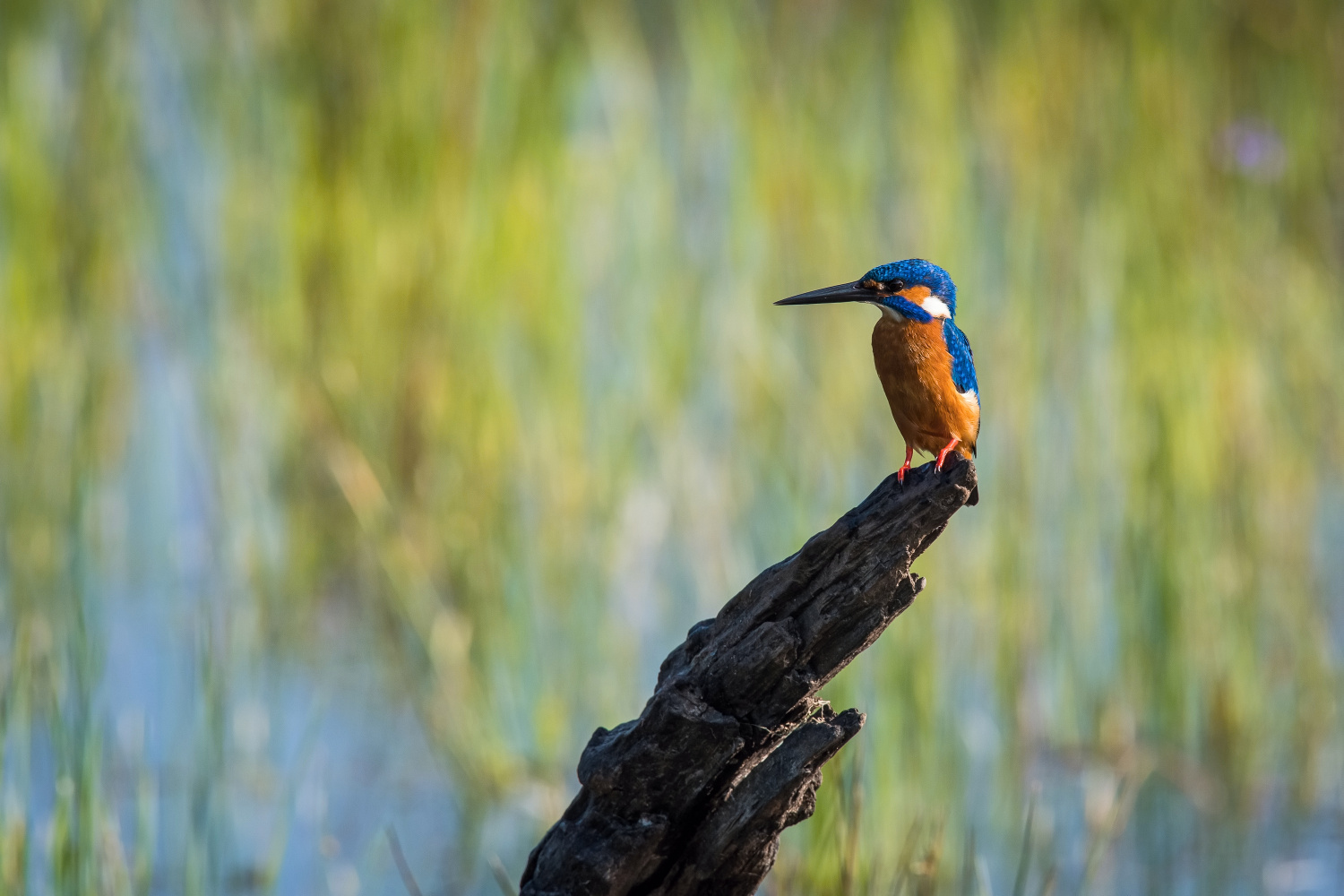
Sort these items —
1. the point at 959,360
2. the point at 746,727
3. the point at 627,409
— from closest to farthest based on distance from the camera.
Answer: the point at 746,727 < the point at 959,360 < the point at 627,409

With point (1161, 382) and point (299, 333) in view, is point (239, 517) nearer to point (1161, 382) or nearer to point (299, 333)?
point (299, 333)

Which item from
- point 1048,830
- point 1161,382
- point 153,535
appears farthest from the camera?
point 153,535

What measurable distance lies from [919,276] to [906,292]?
0.03m

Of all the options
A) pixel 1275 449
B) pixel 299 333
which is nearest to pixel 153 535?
pixel 299 333

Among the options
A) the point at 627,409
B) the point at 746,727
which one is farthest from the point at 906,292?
the point at 627,409

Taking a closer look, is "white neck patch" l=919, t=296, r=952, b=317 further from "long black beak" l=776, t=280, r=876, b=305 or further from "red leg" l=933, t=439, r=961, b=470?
"red leg" l=933, t=439, r=961, b=470

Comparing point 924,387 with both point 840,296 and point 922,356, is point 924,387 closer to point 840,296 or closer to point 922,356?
point 922,356

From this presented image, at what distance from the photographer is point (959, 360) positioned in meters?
1.97

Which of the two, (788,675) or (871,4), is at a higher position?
(871,4)

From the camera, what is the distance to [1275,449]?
168 inches

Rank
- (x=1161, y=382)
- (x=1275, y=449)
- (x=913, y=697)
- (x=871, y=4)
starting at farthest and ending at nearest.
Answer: (x=871, y=4)
(x=1275, y=449)
(x=1161, y=382)
(x=913, y=697)

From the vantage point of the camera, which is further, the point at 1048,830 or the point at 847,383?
the point at 847,383

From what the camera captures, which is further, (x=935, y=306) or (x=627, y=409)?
(x=627, y=409)

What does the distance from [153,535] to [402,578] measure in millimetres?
1046
